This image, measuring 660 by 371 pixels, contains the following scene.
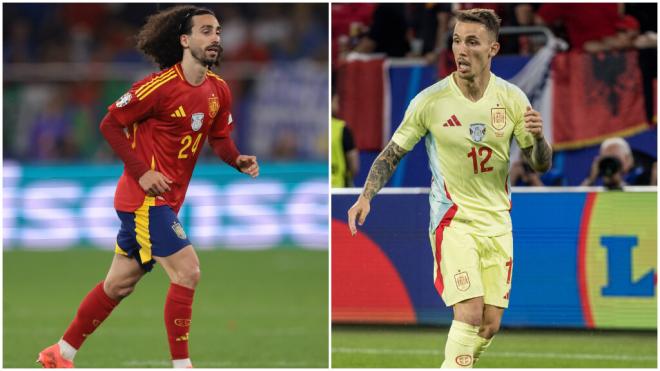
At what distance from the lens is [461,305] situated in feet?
19.8

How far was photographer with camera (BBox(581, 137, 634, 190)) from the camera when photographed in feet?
30.7

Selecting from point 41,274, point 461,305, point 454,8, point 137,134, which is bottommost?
point 41,274

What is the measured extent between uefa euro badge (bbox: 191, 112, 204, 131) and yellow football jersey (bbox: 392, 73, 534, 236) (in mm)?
1107

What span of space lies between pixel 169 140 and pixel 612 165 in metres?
4.18

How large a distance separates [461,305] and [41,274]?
10.4m

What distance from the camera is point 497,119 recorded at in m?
6.10

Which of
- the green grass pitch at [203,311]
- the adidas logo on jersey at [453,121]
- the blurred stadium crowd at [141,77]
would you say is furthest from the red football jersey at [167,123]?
the blurred stadium crowd at [141,77]

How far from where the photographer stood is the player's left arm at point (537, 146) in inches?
232

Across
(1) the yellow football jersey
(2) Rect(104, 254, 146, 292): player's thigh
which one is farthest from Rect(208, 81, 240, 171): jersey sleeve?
(1) the yellow football jersey

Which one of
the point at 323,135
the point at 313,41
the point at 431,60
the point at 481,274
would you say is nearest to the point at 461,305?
the point at 481,274

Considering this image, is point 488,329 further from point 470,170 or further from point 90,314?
point 90,314

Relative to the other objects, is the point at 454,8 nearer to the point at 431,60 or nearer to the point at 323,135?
the point at 431,60

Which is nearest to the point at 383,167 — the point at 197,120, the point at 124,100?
the point at 197,120

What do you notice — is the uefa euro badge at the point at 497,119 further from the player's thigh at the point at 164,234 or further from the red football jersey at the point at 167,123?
the player's thigh at the point at 164,234
